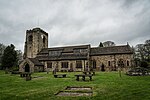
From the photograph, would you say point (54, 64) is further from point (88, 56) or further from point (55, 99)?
point (55, 99)

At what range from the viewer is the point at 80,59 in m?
40.7

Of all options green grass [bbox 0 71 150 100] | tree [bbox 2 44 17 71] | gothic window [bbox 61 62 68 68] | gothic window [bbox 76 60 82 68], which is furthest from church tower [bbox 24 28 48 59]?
green grass [bbox 0 71 150 100]

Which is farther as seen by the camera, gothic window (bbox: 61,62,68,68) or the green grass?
gothic window (bbox: 61,62,68,68)

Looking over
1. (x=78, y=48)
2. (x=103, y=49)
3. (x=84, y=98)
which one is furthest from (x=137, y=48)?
(x=84, y=98)

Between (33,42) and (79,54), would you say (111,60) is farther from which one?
(33,42)

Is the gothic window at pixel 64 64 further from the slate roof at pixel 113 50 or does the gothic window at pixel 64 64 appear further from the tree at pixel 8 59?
the tree at pixel 8 59

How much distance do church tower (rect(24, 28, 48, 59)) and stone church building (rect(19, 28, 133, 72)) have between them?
0.51 metres

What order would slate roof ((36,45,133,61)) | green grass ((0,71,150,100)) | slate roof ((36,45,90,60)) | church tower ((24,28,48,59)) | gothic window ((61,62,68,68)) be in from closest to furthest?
green grass ((0,71,150,100)) → slate roof ((36,45,133,61)) → slate roof ((36,45,90,60)) → gothic window ((61,62,68,68)) → church tower ((24,28,48,59))

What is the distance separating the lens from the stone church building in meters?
38.3

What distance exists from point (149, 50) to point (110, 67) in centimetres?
2563

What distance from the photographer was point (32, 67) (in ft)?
129

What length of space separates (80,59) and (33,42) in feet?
62.3

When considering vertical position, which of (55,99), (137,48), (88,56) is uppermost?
(137,48)

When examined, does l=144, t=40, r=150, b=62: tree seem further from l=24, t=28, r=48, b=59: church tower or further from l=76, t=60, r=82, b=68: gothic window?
l=24, t=28, r=48, b=59: church tower
